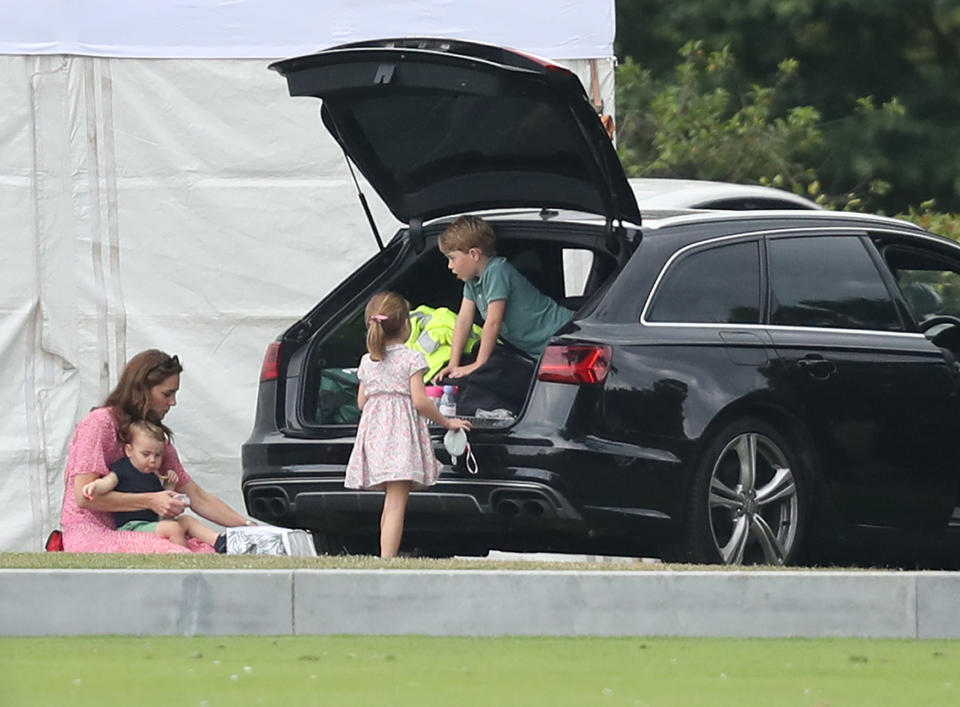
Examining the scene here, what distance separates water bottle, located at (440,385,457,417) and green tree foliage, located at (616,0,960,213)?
49.6 feet

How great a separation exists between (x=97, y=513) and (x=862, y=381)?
3.31 m

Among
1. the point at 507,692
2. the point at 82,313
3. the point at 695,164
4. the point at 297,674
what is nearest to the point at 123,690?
the point at 297,674

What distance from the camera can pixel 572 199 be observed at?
9.84 metres

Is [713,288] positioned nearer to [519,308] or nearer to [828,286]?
[828,286]

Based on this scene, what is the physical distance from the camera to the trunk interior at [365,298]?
10.3 meters

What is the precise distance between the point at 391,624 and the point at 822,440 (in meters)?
2.19

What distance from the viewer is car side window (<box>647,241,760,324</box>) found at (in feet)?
31.1

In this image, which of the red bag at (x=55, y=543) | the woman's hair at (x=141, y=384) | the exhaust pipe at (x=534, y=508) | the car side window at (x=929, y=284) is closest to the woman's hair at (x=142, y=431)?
the woman's hair at (x=141, y=384)

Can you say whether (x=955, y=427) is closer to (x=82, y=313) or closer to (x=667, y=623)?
(x=667, y=623)

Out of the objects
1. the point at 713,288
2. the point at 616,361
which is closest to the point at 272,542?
the point at 616,361

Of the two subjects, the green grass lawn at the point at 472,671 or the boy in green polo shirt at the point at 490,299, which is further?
the boy in green polo shirt at the point at 490,299

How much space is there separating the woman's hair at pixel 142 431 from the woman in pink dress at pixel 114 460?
22 mm

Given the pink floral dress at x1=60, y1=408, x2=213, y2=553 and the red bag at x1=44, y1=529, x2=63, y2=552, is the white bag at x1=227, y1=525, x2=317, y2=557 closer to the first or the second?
→ the pink floral dress at x1=60, y1=408, x2=213, y2=553

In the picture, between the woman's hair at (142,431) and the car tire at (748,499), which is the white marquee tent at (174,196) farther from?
the car tire at (748,499)
